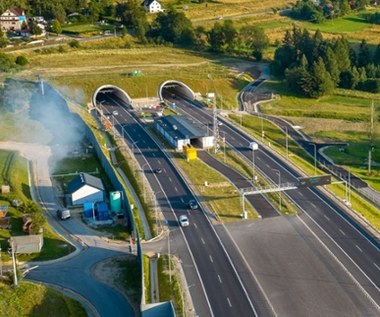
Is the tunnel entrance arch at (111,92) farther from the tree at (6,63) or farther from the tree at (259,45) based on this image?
the tree at (259,45)

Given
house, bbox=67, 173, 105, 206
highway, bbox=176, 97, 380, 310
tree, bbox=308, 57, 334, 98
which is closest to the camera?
highway, bbox=176, 97, 380, 310

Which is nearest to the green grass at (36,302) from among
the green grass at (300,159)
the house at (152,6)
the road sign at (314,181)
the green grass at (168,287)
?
the green grass at (168,287)

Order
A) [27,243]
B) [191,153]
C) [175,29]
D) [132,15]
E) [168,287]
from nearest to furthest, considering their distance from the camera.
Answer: [168,287] < [27,243] < [191,153] < [175,29] < [132,15]

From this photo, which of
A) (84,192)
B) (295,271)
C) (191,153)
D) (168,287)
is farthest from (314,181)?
(84,192)

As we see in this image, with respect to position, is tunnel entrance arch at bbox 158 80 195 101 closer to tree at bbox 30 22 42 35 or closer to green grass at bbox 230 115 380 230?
green grass at bbox 230 115 380 230

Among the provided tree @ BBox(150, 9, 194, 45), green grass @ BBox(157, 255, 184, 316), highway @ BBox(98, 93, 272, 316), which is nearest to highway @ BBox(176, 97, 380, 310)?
highway @ BBox(98, 93, 272, 316)

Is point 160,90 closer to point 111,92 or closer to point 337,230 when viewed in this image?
point 111,92
